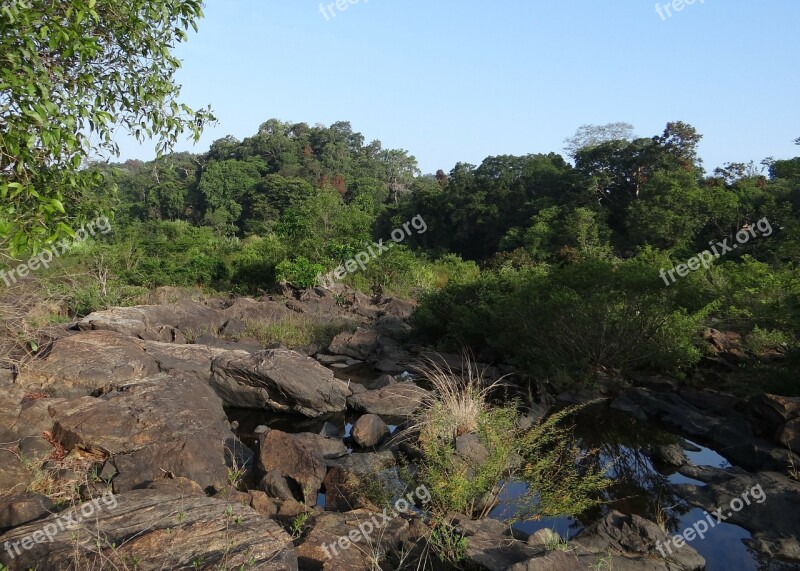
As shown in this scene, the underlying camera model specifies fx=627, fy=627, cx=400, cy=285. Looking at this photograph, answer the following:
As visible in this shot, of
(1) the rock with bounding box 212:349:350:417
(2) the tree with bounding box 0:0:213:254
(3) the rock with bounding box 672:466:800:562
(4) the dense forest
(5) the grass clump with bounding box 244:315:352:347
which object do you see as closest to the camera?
(2) the tree with bounding box 0:0:213:254

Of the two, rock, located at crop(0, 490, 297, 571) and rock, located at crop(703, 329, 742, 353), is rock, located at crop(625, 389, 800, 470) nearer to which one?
rock, located at crop(703, 329, 742, 353)

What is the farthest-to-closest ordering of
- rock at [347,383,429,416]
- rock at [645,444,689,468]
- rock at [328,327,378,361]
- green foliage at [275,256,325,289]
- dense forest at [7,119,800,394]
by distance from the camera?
green foliage at [275,256,325,289] < rock at [328,327,378,361] < dense forest at [7,119,800,394] < rock at [347,383,429,416] < rock at [645,444,689,468]

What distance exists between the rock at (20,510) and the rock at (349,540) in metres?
2.10

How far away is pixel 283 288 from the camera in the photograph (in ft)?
65.1

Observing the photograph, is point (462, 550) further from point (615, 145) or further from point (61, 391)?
point (615, 145)

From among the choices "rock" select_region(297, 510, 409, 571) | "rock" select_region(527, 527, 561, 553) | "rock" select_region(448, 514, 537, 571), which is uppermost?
"rock" select_region(297, 510, 409, 571)

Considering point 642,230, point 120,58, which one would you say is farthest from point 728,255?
point 120,58

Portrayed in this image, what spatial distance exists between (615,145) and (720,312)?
64.6 feet

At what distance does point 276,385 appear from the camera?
391 inches

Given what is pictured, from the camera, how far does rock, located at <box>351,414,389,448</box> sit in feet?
28.0

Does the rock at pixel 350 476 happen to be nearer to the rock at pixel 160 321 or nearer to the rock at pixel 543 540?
the rock at pixel 543 540

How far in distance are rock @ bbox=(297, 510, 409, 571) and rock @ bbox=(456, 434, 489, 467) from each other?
1.54 metres

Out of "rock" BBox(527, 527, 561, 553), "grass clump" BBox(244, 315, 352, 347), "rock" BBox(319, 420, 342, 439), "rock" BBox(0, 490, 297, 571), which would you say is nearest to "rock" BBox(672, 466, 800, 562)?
"rock" BBox(527, 527, 561, 553)
